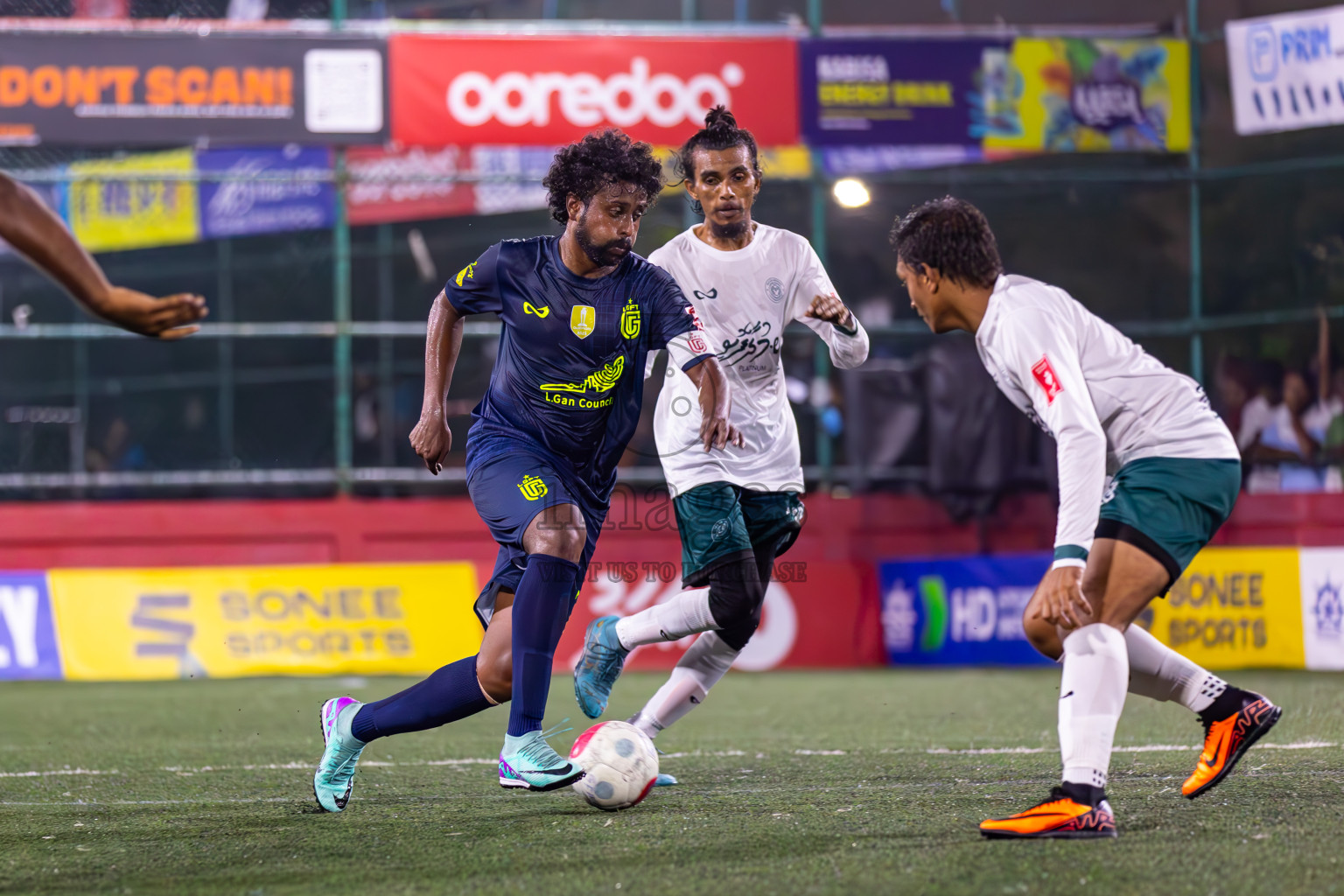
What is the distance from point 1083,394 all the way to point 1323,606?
7.35 meters

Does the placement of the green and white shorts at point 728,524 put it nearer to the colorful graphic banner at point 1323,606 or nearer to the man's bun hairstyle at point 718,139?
the man's bun hairstyle at point 718,139

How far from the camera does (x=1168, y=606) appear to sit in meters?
10.2

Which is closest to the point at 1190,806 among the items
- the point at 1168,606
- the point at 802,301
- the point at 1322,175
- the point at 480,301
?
the point at 802,301

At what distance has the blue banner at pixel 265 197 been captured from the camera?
14.3m

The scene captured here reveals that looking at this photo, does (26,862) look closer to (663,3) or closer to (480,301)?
(480,301)

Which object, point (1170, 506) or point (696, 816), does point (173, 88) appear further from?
point (1170, 506)

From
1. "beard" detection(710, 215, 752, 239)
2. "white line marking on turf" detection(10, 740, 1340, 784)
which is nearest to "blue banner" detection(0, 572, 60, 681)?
"white line marking on turf" detection(10, 740, 1340, 784)

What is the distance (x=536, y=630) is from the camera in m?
4.24

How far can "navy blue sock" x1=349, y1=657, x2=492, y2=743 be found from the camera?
14.2ft

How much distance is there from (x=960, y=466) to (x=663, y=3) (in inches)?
234

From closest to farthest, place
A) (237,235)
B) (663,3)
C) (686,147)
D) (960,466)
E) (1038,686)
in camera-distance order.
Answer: (686,147) → (1038,686) → (960,466) → (663,3) → (237,235)

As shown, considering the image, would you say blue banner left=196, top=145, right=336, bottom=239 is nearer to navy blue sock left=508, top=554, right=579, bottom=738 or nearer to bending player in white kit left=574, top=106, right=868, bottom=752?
bending player in white kit left=574, top=106, right=868, bottom=752

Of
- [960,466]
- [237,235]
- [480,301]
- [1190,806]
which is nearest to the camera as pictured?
[1190,806]

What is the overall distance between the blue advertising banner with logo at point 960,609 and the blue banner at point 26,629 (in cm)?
617
